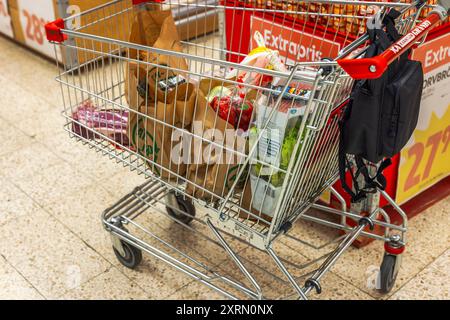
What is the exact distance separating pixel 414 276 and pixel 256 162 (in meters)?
0.95

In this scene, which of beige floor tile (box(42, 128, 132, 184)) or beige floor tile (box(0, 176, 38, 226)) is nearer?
beige floor tile (box(0, 176, 38, 226))

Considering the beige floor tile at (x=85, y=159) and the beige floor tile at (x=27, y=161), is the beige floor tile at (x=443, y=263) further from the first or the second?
the beige floor tile at (x=27, y=161)

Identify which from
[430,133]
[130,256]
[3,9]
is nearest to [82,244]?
[130,256]

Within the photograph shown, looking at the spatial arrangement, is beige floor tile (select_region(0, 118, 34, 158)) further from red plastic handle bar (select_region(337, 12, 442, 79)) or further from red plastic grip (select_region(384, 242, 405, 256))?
red plastic handle bar (select_region(337, 12, 442, 79))

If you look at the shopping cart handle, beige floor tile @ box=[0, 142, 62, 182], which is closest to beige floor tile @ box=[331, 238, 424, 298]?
the shopping cart handle

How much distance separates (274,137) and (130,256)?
0.92 metres

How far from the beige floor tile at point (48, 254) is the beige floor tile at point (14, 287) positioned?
0.8 inches

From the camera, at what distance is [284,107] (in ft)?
5.04

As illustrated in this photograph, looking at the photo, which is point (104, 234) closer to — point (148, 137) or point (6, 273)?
point (6, 273)

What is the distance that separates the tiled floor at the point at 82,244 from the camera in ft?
6.96

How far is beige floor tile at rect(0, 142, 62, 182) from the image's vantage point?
2828mm

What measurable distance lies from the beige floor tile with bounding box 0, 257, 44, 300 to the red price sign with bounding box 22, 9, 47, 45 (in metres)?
2.12

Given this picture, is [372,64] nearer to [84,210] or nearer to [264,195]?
[264,195]

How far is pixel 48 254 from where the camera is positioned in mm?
2309
